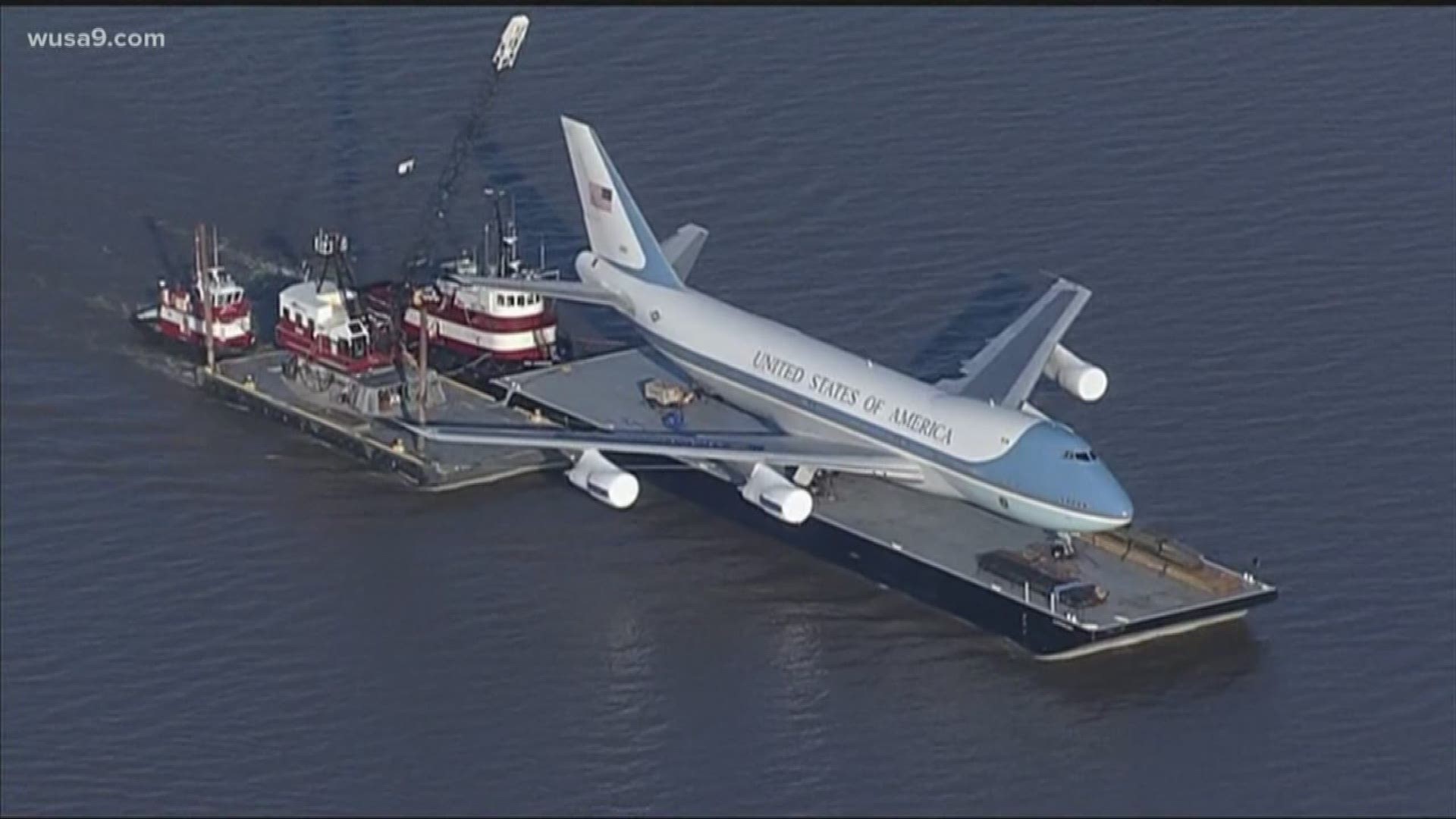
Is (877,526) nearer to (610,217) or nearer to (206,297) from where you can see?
(610,217)

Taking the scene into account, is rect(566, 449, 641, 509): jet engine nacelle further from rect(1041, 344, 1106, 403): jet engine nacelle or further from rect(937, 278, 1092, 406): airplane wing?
rect(1041, 344, 1106, 403): jet engine nacelle

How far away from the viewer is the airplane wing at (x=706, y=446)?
168875 mm

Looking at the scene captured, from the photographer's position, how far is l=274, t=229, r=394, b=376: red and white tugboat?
7343 inches

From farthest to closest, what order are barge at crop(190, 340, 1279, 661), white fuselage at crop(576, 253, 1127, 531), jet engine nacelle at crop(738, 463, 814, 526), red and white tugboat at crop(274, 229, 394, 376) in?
red and white tugboat at crop(274, 229, 394, 376)
white fuselage at crop(576, 253, 1127, 531)
jet engine nacelle at crop(738, 463, 814, 526)
barge at crop(190, 340, 1279, 661)

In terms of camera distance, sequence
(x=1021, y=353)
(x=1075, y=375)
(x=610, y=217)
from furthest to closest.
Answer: (x=610, y=217) → (x=1021, y=353) → (x=1075, y=375)

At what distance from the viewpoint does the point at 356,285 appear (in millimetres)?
194375

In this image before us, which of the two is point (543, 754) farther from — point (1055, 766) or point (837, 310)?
point (837, 310)

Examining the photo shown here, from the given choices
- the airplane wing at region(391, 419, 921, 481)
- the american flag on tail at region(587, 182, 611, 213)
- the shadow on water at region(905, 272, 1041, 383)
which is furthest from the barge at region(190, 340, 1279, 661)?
the shadow on water at region(905, 272, 1041, 383)

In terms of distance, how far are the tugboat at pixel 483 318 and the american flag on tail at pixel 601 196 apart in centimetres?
548

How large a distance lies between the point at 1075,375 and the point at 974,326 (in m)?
14.7

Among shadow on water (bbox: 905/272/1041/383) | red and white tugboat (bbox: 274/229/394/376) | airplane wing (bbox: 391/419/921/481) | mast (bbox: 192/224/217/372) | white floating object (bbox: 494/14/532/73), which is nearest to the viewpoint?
airplane wing (bbox: 391/419/921/481)

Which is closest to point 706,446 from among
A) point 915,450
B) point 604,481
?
point 604,481

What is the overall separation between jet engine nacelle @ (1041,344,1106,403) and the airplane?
0.27ft

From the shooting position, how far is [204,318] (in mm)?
189125
